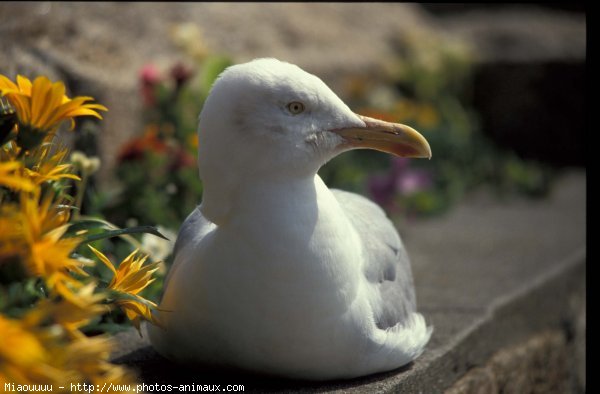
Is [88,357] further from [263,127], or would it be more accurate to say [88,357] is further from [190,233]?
[190,233]

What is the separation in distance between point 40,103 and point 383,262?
1.12 meters

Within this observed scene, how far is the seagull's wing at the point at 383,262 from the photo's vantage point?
237 cm

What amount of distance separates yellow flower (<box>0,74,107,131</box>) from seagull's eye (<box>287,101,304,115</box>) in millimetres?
521

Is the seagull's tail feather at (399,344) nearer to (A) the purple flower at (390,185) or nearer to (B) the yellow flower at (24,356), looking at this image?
(B) the yellow flower at (24,356)

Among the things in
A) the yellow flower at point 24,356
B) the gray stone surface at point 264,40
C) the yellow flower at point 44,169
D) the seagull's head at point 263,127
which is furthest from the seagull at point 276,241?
the gray stone surface at point 264,40

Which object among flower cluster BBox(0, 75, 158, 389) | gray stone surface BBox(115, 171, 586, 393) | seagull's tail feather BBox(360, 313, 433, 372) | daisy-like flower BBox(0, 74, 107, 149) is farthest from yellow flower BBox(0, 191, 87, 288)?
seagull's tail feather BBox(360, 313, 433, 372)

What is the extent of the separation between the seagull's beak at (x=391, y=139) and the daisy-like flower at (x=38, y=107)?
752 mm

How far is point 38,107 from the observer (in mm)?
1821

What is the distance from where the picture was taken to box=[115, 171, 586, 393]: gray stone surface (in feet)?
8.00

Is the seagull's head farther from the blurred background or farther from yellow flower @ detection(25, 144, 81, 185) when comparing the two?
the blurred background

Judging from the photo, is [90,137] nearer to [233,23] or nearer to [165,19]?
[165,19]

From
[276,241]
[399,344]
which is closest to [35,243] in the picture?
[276,241]

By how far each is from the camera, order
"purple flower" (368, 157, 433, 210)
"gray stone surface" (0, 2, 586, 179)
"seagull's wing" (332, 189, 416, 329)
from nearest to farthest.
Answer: "seagull's wing" (332, 189, 416, 329), "gray stone surface" (0, 2, 586, 179), "purple flower" (368, 157, 433, 210)

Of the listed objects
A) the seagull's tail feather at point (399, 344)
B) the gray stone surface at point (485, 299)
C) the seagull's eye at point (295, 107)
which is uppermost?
the seagull's eye at point (295, 107)
